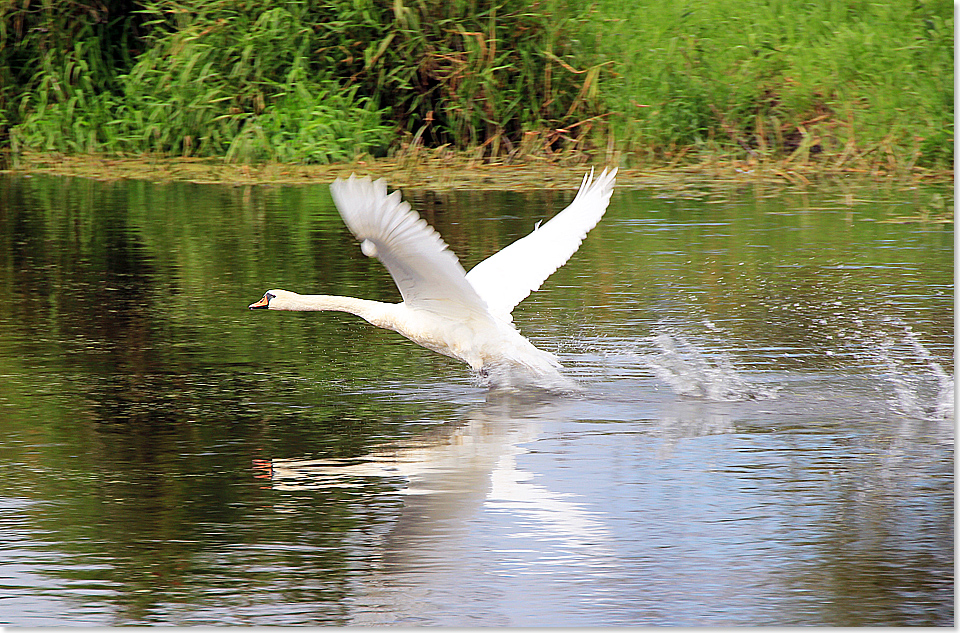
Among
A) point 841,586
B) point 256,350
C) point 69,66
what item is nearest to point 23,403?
point 256,350

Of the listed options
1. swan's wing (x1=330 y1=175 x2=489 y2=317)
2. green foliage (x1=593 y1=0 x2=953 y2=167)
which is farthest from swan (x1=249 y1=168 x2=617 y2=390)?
green foliage (x1=593 y1=0 x2=953 y2=167)

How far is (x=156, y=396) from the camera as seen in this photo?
652 cm

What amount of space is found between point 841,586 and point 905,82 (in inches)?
329

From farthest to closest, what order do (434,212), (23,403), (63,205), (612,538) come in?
(63,205) → (434,212) → (23,403) → (612,538)

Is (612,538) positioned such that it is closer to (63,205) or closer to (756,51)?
(63,205)

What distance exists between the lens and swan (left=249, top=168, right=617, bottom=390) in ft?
18.5

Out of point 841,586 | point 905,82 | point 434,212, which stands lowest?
point 841,586

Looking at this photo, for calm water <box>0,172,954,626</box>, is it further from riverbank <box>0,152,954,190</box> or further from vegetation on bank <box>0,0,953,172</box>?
vegetation on bank <box>0,0,953,172</box>

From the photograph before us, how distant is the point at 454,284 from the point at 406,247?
19.2 inches

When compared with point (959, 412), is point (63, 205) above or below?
above

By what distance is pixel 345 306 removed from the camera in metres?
6.76

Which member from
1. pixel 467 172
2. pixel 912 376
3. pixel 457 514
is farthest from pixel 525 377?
pixel 467 172

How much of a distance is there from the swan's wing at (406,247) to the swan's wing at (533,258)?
37 cm

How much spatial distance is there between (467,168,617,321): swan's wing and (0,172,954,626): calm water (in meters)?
0.37
